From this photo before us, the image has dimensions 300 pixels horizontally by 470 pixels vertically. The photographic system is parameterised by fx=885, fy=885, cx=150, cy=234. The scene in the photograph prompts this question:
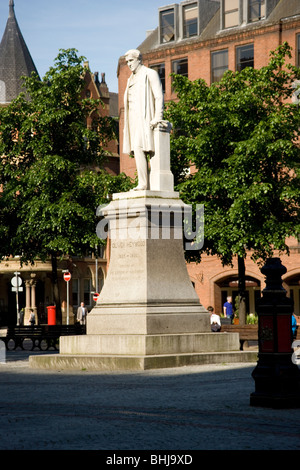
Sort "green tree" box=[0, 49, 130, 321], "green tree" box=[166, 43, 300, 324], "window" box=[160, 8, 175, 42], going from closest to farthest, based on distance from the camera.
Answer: "green tree" box=[166, 43, 300, 324], "green tree" box=[0, 49, 130, 321], "window" box=[160, 8, 175, 42]

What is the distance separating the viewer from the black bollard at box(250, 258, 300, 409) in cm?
1021

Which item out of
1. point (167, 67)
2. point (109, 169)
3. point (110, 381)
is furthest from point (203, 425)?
point (109, 169)

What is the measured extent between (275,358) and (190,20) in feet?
171

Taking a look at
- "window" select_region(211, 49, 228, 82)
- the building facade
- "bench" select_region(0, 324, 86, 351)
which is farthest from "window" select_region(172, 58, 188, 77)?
"bench" select_region(0, 324, 86, 351)

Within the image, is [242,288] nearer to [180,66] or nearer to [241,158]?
[241,158]

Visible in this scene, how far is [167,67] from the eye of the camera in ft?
198

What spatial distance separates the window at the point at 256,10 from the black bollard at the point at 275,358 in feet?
156

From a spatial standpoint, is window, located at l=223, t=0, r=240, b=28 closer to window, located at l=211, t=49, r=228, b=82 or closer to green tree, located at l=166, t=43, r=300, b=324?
window, located at l=211, t=49, r=228, b=82

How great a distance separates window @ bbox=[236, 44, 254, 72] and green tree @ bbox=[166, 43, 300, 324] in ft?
75.8

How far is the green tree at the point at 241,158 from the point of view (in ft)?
101

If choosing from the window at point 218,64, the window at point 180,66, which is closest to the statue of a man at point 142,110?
the window at point 218,64

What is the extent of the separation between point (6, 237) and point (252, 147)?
1028 cm

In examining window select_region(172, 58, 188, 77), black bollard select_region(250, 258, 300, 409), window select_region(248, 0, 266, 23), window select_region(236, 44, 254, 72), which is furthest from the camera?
window select_region(172, 58, 188, 77)
